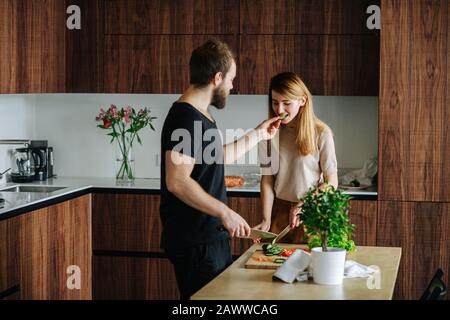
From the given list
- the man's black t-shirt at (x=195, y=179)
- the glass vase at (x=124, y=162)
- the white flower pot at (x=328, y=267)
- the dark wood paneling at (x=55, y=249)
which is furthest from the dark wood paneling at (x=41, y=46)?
the white flower pot at (x=328, y=267)

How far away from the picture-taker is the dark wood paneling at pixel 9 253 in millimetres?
3939

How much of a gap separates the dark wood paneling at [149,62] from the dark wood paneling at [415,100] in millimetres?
1173

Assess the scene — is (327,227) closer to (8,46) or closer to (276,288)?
(276,288)

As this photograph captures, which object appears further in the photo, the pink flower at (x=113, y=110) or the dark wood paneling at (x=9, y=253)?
the pink flower at (x=113, y=110)

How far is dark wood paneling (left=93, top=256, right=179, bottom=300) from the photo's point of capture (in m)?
5.05

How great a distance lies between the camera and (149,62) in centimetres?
515

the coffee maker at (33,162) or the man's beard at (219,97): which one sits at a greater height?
the man's beard at (219,97)

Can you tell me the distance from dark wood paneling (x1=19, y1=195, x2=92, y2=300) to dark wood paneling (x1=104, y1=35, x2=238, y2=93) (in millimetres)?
774

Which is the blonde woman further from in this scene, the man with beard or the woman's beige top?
the man with beard

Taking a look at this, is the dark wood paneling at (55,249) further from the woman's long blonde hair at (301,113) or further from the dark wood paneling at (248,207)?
the woman's long blonde hair at (301,113)

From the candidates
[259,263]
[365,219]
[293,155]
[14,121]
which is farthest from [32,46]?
[259,263]

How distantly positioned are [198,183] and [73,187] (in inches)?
73.5
